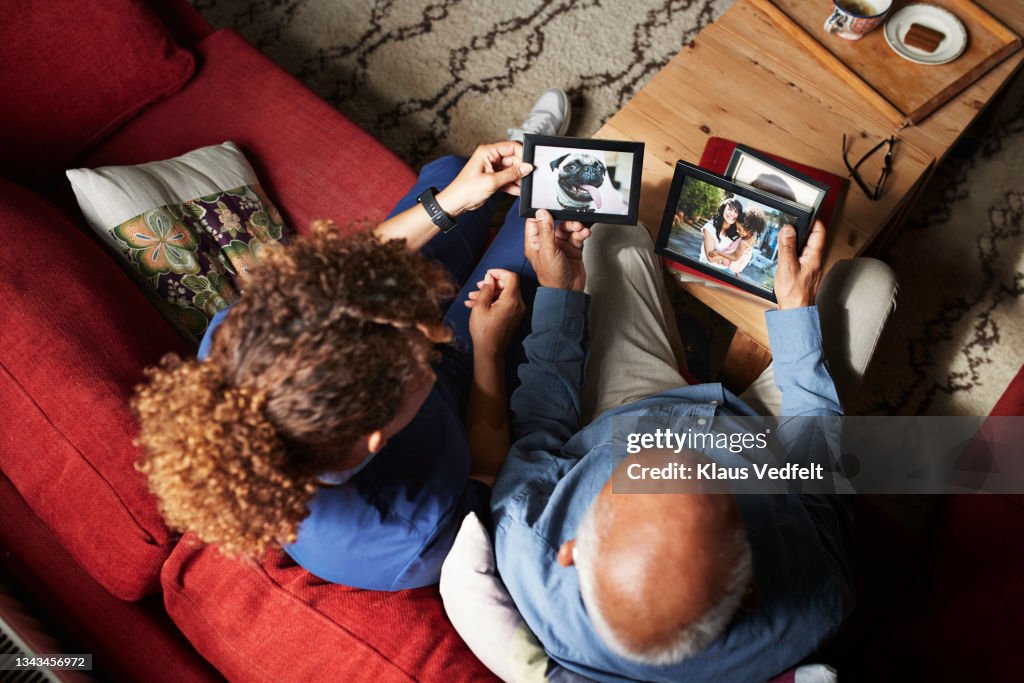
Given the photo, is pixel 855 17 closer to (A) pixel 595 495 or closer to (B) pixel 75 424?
(A) pixel 595 495

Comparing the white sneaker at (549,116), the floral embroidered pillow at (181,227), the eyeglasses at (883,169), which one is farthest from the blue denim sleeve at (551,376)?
the white sneaker at (549,116)

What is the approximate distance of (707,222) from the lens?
137 centimetres

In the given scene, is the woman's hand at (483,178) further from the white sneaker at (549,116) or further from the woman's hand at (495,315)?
the white sneaker at (549,116)

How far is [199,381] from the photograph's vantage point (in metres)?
0.80

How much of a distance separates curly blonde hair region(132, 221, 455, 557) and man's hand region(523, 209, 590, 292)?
0.49 m

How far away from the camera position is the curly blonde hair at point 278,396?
2.59 feet

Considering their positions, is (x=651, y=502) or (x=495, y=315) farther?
(x=495, y=315)

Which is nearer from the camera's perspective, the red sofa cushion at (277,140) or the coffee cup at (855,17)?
the coffee cup at (855,17)

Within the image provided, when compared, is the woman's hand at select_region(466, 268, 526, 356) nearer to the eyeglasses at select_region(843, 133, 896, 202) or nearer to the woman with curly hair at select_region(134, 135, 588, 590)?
the woman with curly hair at select_region(134, 135, 588, 590)

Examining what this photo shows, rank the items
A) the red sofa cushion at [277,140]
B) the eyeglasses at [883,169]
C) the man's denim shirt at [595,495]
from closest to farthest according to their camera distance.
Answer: the man's denim shirt at [595,495], the eyeglasses at [883,169], the red sofa cushion at [277,140]

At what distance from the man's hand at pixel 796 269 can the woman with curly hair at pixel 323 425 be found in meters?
0.65

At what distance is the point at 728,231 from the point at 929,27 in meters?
0.73

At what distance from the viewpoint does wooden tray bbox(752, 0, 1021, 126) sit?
1503mm

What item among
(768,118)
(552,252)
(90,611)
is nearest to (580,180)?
(552,252)
